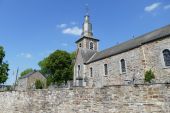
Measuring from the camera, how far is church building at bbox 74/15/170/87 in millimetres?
18641

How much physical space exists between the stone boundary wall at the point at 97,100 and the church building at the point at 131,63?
26.3 ft

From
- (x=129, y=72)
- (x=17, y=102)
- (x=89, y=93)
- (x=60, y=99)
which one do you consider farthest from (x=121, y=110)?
(x=129, y=72)

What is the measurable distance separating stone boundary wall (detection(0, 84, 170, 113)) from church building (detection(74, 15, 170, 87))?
8.03m

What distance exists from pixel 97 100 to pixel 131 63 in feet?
45.1

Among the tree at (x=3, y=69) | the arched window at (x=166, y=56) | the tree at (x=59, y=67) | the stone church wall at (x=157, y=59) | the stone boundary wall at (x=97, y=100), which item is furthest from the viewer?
the tree at (x=59, y=67)

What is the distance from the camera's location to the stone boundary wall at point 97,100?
24.1ft

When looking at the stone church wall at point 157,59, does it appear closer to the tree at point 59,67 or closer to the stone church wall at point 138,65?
the stone church wall at point 138,65

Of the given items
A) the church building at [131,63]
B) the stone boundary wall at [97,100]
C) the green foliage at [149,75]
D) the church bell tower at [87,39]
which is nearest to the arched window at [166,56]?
the church building at [131,63]

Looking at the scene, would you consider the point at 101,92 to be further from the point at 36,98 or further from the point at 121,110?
the point at 36,98

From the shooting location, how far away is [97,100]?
29.8ft

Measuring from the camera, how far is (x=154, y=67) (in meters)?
19.2

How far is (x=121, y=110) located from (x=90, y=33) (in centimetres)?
3085

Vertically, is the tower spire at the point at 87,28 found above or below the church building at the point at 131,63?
above

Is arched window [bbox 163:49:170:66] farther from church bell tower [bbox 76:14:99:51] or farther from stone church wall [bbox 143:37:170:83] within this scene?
church bell tower [bbox 76:14:99:51]
